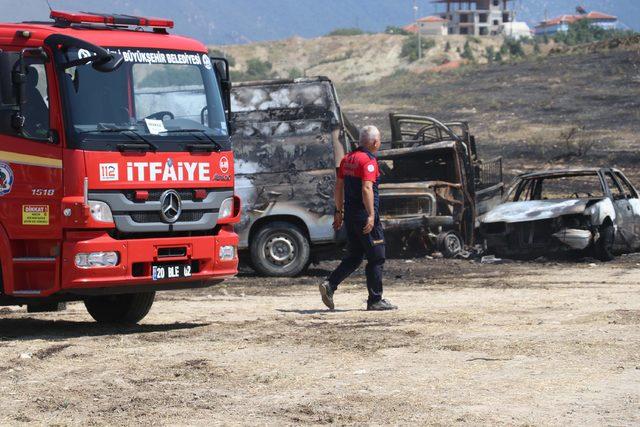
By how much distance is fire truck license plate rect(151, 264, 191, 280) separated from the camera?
11.9m

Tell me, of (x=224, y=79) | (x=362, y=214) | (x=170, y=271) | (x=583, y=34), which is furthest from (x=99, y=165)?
(x=583, y=34)

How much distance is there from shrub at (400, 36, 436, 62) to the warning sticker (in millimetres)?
107287

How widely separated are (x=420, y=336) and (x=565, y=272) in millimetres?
7169

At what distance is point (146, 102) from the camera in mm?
11938

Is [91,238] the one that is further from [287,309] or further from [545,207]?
[545,207]

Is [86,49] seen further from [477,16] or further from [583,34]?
[477,16]

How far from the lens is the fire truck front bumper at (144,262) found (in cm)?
1147

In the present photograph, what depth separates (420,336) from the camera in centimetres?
1146

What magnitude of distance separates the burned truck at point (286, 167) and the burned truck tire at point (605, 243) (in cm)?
424

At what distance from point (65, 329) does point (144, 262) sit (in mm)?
1568

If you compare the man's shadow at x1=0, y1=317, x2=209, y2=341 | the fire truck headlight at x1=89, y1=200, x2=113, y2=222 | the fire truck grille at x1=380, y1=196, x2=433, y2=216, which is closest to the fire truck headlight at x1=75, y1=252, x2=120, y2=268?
the fire truck headlight at x1=89, y1=200, x2=113, y2=222

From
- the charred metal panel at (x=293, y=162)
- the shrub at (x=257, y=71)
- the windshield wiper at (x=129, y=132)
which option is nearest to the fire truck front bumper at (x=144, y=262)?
the windshield wiper at (x=129, y=132)

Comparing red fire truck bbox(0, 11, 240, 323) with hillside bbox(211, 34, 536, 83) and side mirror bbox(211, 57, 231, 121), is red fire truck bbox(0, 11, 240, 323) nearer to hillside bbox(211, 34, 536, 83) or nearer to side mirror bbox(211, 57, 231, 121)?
side mirror bbox(211, 57, 231, 121)

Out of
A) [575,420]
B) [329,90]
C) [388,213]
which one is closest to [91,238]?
[575,420]
